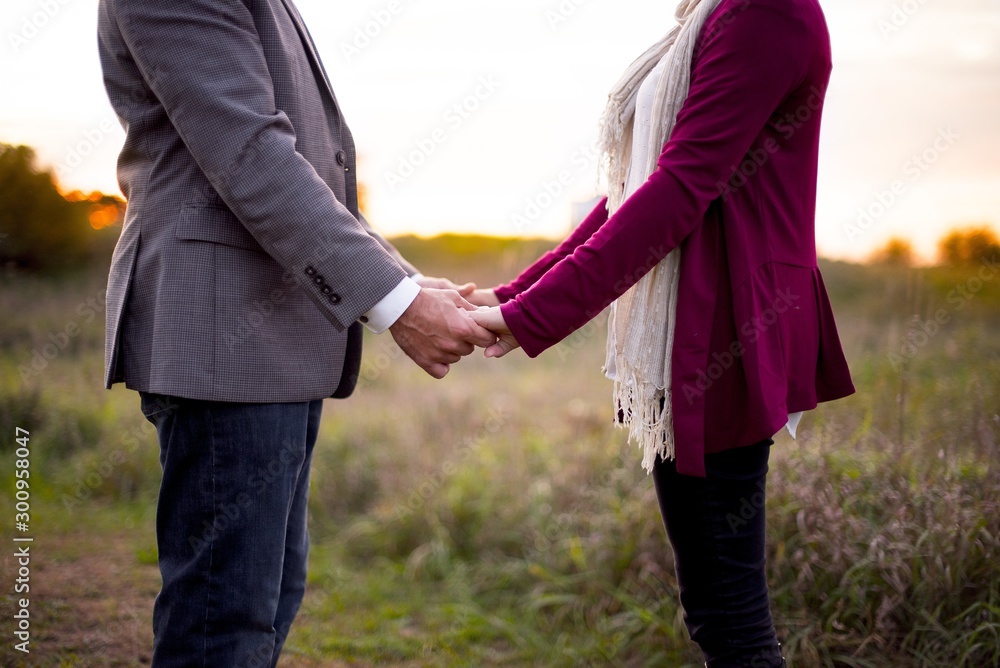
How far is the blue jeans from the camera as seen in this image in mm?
1409

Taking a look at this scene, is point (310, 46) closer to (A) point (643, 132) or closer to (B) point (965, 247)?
(A) point (643, 132)

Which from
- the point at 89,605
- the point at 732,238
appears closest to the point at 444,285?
the point at 732,238

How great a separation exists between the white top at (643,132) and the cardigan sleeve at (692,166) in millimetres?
110

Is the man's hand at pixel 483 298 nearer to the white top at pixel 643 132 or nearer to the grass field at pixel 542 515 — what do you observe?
the white top at pixel 643 132

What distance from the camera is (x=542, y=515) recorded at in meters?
3.18

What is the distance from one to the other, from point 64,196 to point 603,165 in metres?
4.35

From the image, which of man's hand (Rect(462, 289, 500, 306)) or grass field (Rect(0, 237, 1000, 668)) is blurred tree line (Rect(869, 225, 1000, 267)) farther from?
man's hand (Rect(462, 289, 500, 306))

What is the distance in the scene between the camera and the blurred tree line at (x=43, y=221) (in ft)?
14.2

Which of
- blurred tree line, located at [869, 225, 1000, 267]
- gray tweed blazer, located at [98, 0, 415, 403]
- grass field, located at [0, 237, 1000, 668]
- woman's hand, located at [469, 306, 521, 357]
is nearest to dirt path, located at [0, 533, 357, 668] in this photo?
grass field, located at [0, 237, 1000, 668]

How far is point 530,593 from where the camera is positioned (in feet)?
9.43

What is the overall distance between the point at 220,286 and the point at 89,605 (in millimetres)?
1947

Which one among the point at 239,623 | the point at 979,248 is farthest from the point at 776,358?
the point at 979,248

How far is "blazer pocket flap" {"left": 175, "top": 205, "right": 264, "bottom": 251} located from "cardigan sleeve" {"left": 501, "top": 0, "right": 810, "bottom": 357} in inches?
23.5

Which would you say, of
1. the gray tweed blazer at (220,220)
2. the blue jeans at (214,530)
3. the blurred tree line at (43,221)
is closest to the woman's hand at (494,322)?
the gray tweed blazer at (220,220)
